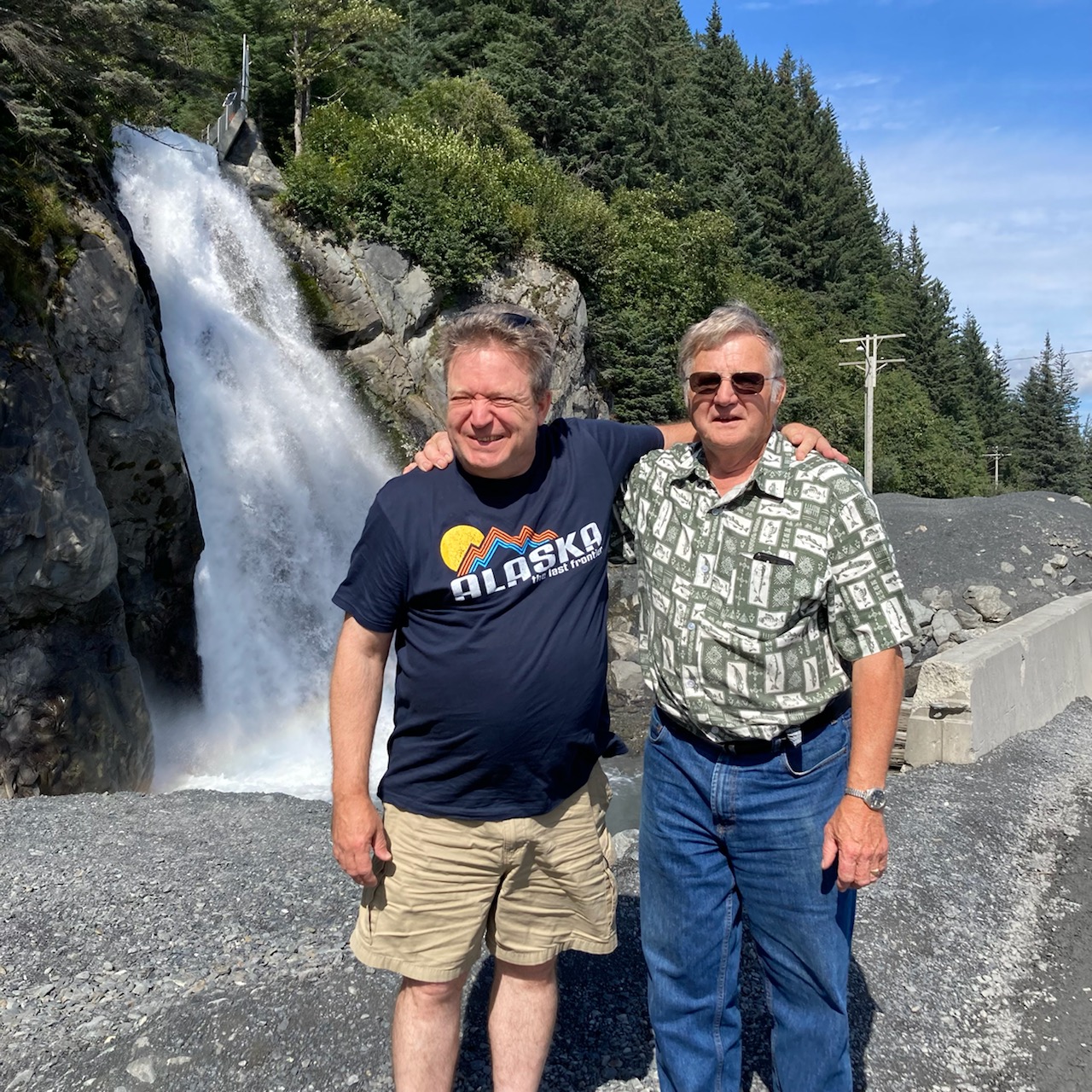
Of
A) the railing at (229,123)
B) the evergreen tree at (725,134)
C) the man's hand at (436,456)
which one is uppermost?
the evergreen tree at (725,134)

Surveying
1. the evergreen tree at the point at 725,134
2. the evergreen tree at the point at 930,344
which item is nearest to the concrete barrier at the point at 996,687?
the evergreen tree at the point at 725,134

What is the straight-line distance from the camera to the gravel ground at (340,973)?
3350mm

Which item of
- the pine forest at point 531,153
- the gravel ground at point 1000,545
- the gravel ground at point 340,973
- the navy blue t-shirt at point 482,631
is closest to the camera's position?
the navy blue t-shirt at point 482,631

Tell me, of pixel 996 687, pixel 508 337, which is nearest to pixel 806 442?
pixel 508 337

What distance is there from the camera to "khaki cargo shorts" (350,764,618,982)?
2.73 m

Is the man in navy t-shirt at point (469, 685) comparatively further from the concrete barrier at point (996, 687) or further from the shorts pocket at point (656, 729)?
the concrete barrier at point (996, 687)

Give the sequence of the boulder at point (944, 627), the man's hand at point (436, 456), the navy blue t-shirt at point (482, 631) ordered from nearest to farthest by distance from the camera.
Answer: the navy blue t-shirt at point (482, 631)
the man's hand at point (436, 456)
the boulder at point (944, 627)

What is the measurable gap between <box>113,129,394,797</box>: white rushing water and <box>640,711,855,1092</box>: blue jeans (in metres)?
7.64

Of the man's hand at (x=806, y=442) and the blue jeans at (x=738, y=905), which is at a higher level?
the man's hand at (x=806, y=442)

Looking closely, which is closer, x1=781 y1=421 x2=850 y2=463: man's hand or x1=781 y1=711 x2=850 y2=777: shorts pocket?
x1=781 y1=711 x2=850 y2=777: shorts pocket

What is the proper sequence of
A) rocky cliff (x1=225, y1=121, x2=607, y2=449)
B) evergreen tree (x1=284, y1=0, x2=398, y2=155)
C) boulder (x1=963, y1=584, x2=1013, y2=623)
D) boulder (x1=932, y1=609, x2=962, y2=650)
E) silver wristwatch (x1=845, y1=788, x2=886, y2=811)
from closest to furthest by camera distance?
1. silver wristwatch (x1=845, y1=788, x2=886, y2=811)
2. boulder (x1=932, y1=609, x2=962, y2=650)
3. boulder (x1=963, y1=584, x2=1013, y2=623)
4. rocky cliff (x1=225, y1=121, x2=607, y2=449)
5. evergreen tree (x1=284, y1=0, x2=398, y2=155)

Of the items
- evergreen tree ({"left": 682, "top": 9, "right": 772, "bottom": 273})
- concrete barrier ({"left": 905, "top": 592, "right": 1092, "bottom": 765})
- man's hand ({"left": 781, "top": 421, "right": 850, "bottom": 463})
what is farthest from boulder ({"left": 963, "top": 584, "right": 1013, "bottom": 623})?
evergreen tree ({"left": 682, "top": 9, "right": 772, "bottom": 273})

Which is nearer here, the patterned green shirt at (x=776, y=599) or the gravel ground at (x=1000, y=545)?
the patterned green shirt at (x=776, y=599)

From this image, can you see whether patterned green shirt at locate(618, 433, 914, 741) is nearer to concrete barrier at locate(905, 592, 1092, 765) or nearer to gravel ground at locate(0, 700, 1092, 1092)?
gravel ground at locate(0, 700, 1092, 1092)
